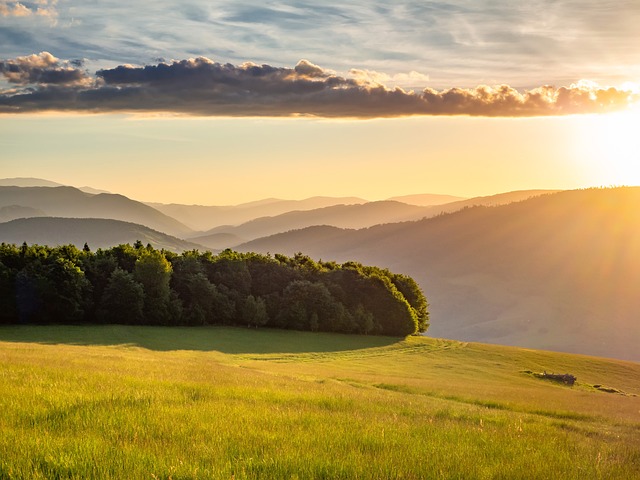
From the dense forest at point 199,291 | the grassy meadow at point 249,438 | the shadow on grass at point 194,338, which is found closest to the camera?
the grassy meadow at point 249,438

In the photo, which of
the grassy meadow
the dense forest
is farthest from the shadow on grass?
the grassy meadow

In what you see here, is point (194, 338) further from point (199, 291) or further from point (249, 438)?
point (249, 438)

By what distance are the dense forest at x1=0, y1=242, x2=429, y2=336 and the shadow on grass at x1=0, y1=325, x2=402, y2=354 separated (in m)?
4.03

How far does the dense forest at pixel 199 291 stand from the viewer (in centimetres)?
7606

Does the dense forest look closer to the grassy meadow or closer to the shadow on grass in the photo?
the shadow on grass

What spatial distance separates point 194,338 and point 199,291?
16.5m

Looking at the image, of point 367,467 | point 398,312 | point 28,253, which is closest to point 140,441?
point 367,467

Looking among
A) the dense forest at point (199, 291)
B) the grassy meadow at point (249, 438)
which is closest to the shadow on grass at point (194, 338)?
the dense forest at point (199, 291)

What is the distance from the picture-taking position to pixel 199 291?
87.8m

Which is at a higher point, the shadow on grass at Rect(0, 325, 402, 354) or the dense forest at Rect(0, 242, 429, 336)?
the dense forest at Rect(0, 242, 429, 336)

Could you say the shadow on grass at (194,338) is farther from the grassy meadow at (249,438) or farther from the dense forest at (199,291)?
the grassy meadow at (249,438)

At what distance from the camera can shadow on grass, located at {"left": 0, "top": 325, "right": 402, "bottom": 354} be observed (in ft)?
208

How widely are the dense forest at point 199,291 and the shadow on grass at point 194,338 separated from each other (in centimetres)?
403

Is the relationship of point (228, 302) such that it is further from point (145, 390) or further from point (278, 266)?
point (145, 390)
